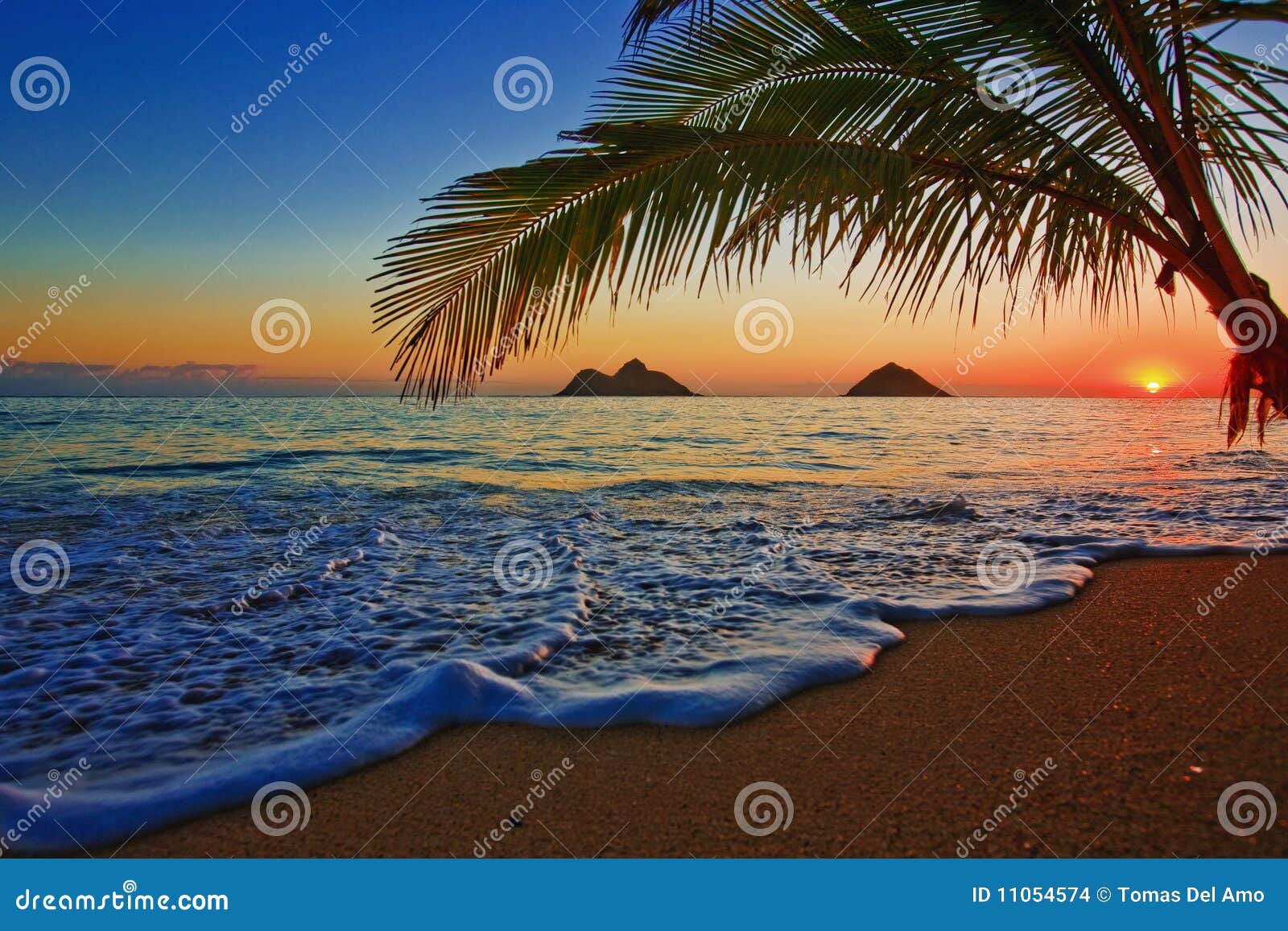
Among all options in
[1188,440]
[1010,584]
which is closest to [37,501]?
[1010,584]

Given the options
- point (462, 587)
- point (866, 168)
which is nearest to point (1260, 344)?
point (866, 168)

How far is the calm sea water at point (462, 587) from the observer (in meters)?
3.06

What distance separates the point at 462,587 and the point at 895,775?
3570 mm

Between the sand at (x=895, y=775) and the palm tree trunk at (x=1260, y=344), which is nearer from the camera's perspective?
the sand at (x=895, y=775)

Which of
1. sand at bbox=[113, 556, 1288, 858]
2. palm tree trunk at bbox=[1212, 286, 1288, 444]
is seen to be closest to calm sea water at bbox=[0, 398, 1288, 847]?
sand at bbox=[113, 556, 1288, 858]

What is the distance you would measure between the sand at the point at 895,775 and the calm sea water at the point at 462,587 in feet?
0.76

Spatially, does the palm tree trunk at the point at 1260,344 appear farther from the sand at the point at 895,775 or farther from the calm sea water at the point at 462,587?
the calm sea water at the point at 462,587

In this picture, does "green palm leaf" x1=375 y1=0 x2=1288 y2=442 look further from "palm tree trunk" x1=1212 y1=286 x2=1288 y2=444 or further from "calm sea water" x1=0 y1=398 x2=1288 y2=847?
"calm sea water" x1=0 y1=398 x2=1288 y2=847

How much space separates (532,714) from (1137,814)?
2241mm

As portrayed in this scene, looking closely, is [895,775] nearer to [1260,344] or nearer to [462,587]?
[1260,344]

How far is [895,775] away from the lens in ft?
8.14

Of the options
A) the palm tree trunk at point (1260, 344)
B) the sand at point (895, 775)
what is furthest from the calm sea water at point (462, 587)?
the palm tree trunk at point (1260, 344)

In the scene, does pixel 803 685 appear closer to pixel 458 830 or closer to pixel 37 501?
pixel 458 830

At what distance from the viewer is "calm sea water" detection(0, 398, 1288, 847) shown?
3.06m
